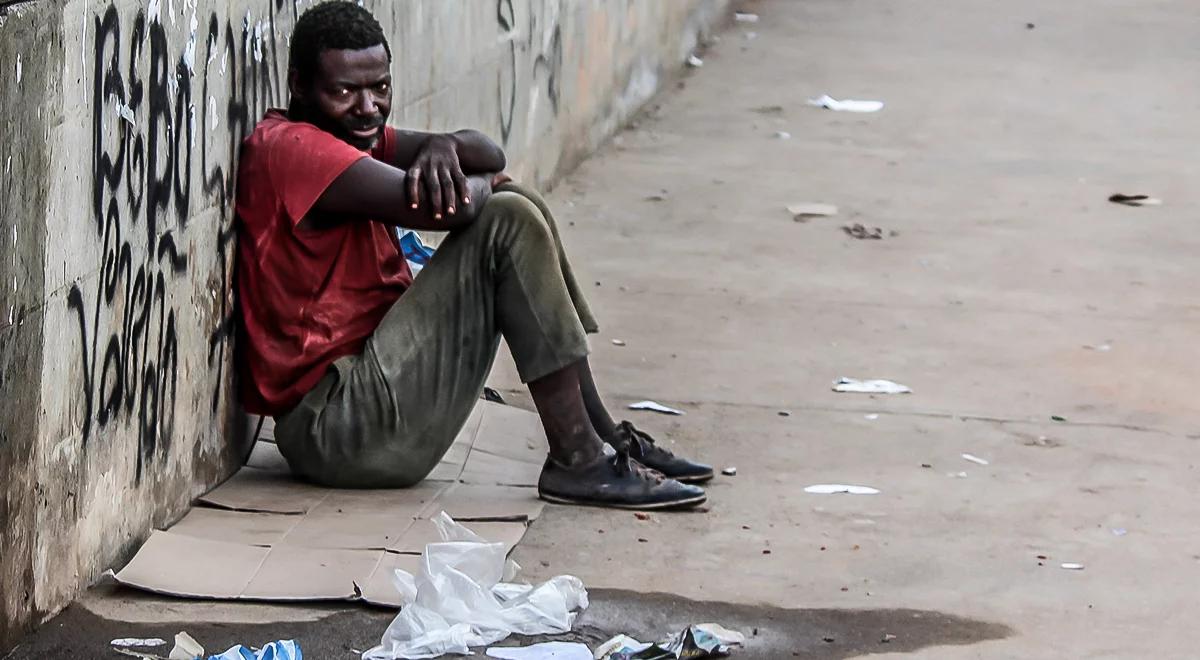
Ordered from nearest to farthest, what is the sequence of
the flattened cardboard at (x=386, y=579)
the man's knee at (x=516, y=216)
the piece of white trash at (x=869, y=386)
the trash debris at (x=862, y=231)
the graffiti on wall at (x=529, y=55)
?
1. the flattened cardboard at (x=386, y=579)
2. the man's knee at (x=516, y=216)
3. the piece of white trash at (x=869, y=386)
4. the graffiti on wall at (x=529, y=55)
5. the trash debris at (x=862, y=231)

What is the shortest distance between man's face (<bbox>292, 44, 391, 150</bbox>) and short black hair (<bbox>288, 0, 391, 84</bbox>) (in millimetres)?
16

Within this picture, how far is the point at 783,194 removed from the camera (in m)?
8.08

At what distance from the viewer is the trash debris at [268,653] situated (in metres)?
3.14

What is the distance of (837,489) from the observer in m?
4.44

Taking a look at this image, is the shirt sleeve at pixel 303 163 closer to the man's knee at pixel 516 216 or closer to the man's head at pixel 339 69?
the man's head at pixel 339 69

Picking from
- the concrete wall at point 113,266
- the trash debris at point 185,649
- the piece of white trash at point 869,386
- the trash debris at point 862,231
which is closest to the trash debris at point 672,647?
the trash debris at point 185,649

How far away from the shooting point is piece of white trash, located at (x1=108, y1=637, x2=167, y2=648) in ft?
10.7

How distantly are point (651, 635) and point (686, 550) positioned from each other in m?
0.52

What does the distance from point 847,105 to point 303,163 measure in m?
6.53

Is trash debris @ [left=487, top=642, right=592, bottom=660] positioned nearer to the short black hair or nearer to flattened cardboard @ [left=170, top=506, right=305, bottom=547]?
flattened cardboard @ [left=170, top=506, right=305, bottom=547]

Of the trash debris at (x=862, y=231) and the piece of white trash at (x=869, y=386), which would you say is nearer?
the piece of white trash at (x=869, y=386)

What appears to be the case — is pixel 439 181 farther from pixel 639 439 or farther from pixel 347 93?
pixel 639 439

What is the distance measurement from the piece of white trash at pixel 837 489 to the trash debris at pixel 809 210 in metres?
3.26

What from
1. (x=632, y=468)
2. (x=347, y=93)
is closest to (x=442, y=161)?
(x=347, y=93)
